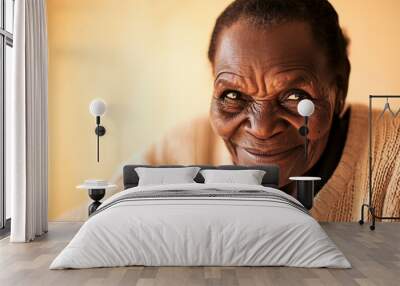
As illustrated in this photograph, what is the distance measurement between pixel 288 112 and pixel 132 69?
2.14 metres

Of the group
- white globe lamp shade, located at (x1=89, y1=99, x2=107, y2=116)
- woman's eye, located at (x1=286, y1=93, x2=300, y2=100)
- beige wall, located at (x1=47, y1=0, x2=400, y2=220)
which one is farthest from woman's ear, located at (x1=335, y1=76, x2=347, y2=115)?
white globe lamp shade, located at (x1=89, y1=99, x2=107, y2=116)

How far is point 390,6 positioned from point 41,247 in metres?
5.35

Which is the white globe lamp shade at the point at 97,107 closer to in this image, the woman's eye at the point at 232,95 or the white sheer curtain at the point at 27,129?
the white sheer curtain at the point at 27,129

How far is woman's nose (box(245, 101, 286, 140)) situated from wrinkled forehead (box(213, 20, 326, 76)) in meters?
0.46

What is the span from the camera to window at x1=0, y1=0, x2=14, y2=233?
647 cm

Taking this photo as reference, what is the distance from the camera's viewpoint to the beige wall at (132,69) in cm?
762

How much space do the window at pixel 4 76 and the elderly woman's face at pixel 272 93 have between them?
8.53ft

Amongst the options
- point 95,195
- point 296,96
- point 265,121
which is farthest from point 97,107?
point 296,96

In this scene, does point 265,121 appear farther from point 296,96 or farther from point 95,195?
point 95,195

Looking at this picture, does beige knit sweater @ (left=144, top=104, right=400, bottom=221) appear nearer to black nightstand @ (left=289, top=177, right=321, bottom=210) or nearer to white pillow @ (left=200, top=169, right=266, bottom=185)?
black nightstand @ (left=289, top=177, right=321, bottom=210)

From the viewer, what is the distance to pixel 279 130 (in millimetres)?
7379

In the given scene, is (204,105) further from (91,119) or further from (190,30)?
(91,119)

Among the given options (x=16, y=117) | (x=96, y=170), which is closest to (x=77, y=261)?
(x=16, y=117)

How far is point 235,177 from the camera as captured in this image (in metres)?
6.73
